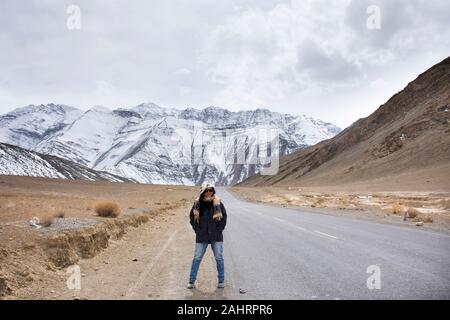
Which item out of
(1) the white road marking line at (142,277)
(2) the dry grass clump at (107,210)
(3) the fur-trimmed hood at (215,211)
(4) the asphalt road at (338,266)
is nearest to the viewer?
(4) the asphalt road at (338,266)

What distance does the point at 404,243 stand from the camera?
14906mm

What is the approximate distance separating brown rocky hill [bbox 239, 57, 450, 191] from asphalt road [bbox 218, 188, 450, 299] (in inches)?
2212

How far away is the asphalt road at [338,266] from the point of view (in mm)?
8242

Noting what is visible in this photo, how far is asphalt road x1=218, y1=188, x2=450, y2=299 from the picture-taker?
324 inches

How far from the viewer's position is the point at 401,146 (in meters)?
102

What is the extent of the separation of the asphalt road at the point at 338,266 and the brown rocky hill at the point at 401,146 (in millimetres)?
56197

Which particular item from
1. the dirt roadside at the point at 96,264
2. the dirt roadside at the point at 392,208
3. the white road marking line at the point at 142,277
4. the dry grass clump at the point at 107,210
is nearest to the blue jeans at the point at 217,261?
the dirt roadside at the point at 96,264

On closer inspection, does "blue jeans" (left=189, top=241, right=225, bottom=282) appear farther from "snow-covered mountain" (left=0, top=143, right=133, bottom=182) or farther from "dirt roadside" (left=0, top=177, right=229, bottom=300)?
"snow-covered mountain" (left=0, top=143, right=133, bottom=182)

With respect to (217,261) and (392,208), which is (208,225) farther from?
(392,208)

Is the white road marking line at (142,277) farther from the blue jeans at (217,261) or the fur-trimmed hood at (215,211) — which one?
the fur-trimmed hood at (215,211)
